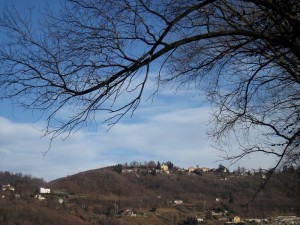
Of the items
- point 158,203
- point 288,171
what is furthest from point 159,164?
point 288,171

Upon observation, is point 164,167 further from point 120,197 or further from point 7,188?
point 7,188

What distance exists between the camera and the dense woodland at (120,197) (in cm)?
7125

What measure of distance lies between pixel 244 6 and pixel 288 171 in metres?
3.36

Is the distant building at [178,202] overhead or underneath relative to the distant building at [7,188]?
underneath

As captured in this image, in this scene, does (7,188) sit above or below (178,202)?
above

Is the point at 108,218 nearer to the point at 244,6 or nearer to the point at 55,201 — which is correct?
the point at 55,201

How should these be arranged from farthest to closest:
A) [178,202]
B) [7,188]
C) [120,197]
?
[120,197], [178,202], [7,188]

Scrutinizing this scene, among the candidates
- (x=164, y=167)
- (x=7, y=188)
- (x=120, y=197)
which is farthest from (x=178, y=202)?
(x=7, y=188)

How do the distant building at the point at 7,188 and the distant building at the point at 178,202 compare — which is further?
the distant building at the point at 178,202

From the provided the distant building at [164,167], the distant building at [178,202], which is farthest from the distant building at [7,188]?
the distant building at [164,167]

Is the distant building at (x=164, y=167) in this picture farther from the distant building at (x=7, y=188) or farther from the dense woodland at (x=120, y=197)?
the distant building at (x=7, y=188)

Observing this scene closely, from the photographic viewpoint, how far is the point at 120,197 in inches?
4673

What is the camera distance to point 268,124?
677cm

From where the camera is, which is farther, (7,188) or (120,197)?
(120,197)
